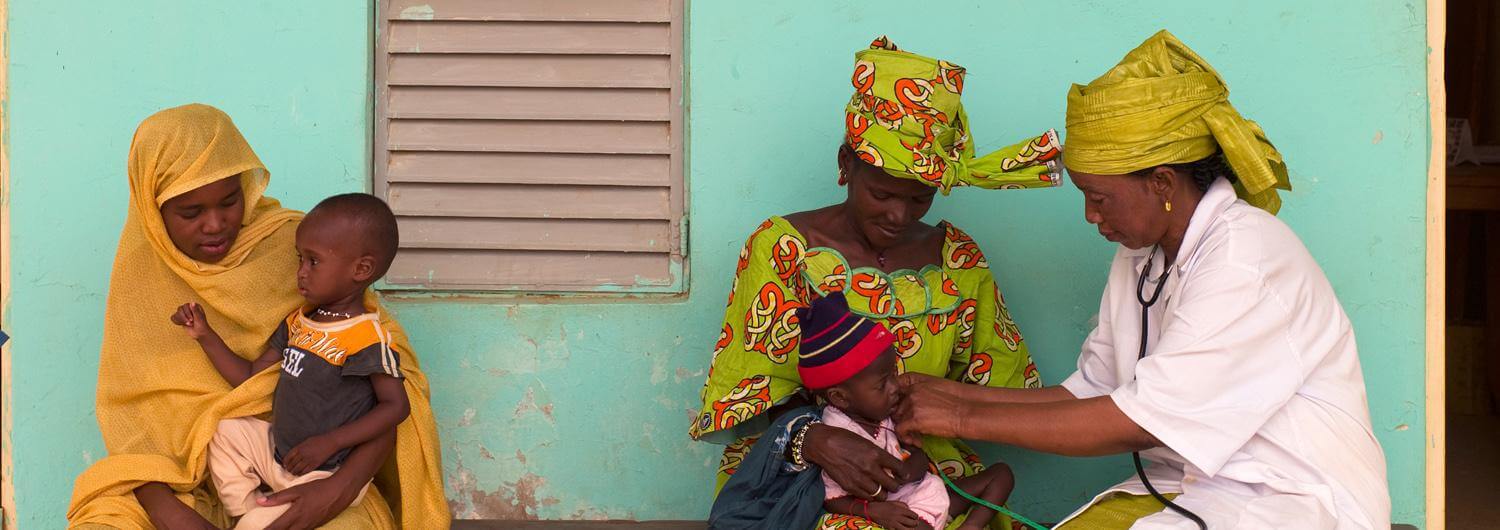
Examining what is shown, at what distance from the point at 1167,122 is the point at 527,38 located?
1.81m

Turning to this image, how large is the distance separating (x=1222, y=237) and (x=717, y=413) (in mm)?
1208

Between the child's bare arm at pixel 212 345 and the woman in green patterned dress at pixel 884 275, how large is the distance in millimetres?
1081

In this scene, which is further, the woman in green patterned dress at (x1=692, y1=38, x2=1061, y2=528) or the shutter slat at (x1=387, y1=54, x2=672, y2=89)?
the shutter slat at (x1=387, y1=54, x2=672, y2=89)

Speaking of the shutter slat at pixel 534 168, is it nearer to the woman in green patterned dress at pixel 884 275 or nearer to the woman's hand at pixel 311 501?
the woman in green patterned dress at pixel 884 275

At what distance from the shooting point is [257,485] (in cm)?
304

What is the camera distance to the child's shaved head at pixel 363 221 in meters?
2.97

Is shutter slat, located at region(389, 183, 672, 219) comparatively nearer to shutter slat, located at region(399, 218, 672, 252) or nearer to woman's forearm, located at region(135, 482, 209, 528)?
shutter slat, located at region(399, 218, 672, 252)

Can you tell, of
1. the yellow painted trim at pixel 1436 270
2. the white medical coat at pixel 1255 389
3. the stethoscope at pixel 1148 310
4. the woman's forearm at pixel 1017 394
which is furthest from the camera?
the yellow painted trim at pixel 1436 270

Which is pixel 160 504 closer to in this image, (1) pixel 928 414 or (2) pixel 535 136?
(2) pixel 535 136

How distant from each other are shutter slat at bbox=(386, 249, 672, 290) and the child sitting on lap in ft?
2.13

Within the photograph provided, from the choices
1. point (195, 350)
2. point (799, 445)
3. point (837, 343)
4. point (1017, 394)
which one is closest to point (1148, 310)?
point (1017, 394)

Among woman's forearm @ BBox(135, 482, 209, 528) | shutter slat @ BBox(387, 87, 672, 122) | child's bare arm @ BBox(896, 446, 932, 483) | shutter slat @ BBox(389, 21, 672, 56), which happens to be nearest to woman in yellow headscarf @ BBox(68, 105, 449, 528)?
woman's forearm @ BBox(135, 482, 209, 528)

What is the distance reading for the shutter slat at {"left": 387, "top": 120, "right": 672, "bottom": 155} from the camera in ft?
12.2

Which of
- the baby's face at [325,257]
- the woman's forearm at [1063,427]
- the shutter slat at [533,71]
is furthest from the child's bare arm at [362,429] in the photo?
the woman's forearm at [1063,427]
